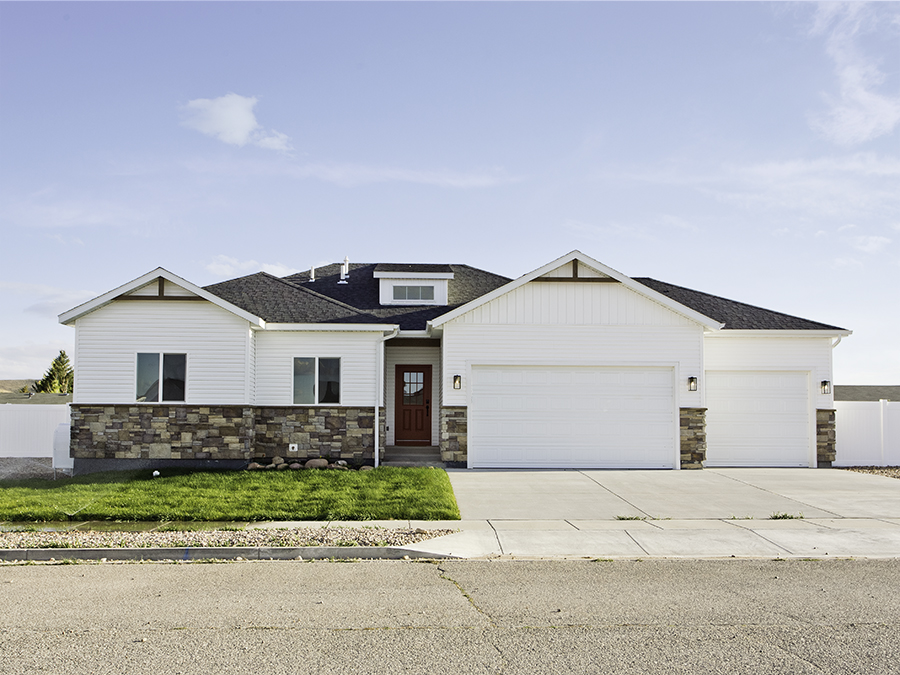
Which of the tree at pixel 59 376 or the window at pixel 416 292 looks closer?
the window at pixel 416 292

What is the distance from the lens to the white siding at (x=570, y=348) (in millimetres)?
16844

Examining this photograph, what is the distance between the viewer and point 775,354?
1777 cm

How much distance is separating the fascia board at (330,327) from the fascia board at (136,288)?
807mm

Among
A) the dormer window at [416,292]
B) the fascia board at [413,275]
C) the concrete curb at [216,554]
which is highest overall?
the fascia board at [413,275]

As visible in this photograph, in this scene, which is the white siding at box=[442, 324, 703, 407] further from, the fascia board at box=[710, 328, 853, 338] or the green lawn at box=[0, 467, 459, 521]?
the green lawn at box=[0, 467, 459, 521]

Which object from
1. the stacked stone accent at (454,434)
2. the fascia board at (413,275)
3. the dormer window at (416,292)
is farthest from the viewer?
the dormer window at (416,292)

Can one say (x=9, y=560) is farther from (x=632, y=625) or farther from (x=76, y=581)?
(x=632, y=625)

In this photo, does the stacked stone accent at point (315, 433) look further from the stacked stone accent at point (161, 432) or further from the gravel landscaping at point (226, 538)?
the gravel landscaping at point (226, 538)

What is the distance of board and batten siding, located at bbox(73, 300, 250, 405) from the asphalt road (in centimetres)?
831

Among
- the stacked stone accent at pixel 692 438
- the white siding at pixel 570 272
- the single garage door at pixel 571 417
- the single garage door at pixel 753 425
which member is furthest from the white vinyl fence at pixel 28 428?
the single garage door at pixel 753 425

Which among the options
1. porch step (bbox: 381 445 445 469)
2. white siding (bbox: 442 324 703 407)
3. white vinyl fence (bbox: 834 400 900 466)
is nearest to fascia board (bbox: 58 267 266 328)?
porch step (bbox: 381 445 445 469)

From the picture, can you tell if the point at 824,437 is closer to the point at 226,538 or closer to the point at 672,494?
the point at 672,494

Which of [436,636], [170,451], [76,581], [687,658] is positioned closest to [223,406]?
[170,451]

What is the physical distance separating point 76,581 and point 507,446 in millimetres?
10889
